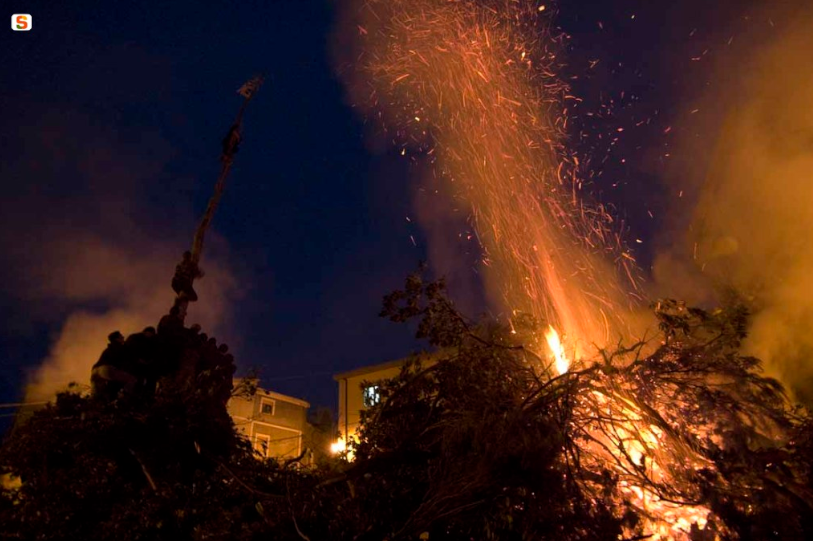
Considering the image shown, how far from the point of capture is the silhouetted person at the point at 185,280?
1032cm

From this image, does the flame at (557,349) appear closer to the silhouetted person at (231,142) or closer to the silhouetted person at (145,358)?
the silhouetted person at (145,358)

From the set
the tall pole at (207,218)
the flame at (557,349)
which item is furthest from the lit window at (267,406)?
the flame at (557,349)

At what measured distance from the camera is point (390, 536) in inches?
220

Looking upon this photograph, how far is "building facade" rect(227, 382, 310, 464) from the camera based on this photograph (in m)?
27.5

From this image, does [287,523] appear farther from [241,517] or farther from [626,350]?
[626,350]

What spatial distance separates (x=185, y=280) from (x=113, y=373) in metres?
2.72

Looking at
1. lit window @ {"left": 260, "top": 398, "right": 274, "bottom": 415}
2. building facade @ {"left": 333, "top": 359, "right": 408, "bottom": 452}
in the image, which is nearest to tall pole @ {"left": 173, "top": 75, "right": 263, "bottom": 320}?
building facade @ {"left": 333, "top": 359, "right": 408, "bottom": 452}

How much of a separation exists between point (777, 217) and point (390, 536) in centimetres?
1276

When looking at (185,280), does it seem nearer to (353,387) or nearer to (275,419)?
(353,387)

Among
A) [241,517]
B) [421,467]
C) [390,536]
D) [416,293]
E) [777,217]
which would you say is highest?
[777,217]

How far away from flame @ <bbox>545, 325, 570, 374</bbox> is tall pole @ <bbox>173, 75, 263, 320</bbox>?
7074 mm

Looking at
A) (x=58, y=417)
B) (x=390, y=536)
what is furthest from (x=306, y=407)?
(x=390, y=536)

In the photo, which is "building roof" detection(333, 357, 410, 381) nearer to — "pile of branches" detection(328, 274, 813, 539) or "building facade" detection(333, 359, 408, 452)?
"building facade" detection(333, 359, 408, 452)

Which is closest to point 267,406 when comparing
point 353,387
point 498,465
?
point 353,387
